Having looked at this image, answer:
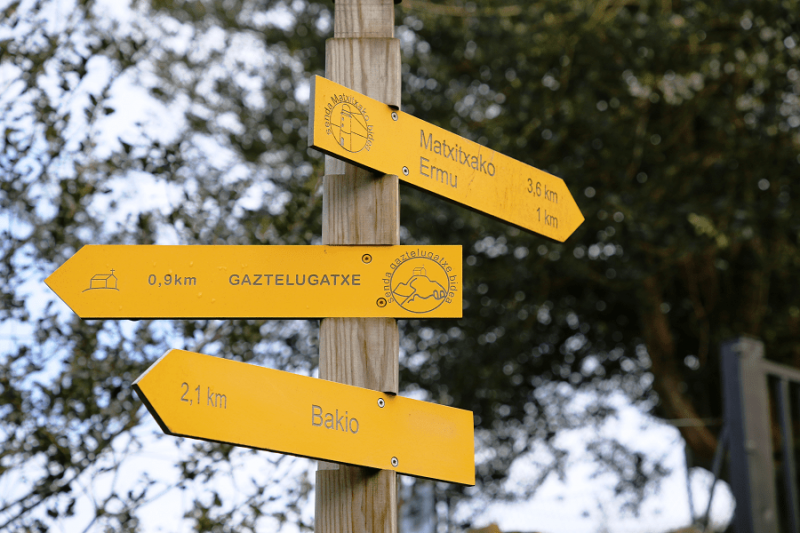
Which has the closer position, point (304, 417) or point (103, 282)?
point (304, 417)

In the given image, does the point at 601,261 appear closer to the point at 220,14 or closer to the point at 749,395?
the point at 749,395

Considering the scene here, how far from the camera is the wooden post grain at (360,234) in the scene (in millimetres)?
2275

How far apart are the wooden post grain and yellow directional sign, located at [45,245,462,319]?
6cm

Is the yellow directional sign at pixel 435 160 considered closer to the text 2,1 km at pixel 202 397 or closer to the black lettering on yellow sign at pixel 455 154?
the black lettering on yellow sign at pixel 455 154

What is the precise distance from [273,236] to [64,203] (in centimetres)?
118

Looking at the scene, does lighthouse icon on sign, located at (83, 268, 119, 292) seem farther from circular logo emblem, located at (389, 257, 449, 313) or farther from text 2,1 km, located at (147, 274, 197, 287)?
circular logo emblem, located at (389, 257, 449, 313)

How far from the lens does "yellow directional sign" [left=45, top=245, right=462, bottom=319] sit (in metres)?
2.37

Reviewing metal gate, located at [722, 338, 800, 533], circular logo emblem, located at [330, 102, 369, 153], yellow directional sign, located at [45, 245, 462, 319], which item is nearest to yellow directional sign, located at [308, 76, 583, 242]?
circular logo emblem, located at [330, 102, 369, 153]

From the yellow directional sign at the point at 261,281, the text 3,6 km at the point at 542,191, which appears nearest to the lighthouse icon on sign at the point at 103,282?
the yellow directional sign at the point at 261,281

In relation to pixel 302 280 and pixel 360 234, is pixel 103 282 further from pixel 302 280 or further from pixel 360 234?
pixel 360 234

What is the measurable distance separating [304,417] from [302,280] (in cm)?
44

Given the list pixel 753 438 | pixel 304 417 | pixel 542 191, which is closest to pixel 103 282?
pixel 304 417

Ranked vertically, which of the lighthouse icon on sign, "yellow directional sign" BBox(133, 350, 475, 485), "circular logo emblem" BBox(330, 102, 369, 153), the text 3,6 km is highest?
the text 3,6 km

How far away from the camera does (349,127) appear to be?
7.82 ft
